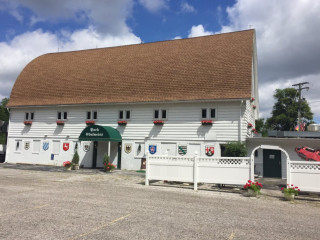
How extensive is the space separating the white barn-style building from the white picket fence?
18.0ft

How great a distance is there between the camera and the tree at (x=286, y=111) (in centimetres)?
5331

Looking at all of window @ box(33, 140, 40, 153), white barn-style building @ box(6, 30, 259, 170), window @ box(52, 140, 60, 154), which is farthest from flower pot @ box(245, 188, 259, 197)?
window @ box(33, 140, 40, 153)

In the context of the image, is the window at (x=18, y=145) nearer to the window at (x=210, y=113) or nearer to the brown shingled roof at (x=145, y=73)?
the brown shingled roof at (x=145, y=73)

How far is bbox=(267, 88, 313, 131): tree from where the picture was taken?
175 feet

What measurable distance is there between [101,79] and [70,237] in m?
20.6

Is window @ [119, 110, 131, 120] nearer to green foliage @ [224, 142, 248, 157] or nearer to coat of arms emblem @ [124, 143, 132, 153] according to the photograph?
coat of arms emblem @ [124, 143, 132, 153]

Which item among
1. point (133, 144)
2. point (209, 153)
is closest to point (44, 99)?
point (133, 144)

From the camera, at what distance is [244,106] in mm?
20281

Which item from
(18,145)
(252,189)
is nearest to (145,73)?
(18,145)

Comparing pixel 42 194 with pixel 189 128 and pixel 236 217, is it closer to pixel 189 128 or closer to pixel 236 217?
pixel 236 217

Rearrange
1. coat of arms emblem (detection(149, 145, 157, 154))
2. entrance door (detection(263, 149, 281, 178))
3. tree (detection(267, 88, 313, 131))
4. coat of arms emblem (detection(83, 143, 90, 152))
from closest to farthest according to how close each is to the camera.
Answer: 1. entrance door (detection(263, 149, 281, 178))
2. coat of arms emblem (detection(149, 145, 157, 154))
3. coat of arms emblem (detection(83, 143, 90, 152))
4. tree (detection(267, 88, 313, 131))

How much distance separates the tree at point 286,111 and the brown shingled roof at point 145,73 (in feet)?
114

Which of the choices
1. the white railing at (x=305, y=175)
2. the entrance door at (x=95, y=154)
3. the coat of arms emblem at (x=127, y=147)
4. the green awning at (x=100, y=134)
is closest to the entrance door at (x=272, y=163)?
the white railing at (x=305, y=175)

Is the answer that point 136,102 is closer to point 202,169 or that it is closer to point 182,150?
point 182,150
